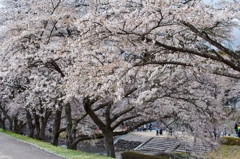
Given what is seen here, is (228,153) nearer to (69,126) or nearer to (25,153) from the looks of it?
(69,126)

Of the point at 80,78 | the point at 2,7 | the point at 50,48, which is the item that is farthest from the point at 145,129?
the point at 80,78

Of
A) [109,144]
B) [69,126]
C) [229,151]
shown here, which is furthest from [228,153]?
[69,126]

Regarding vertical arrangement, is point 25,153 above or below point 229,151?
above

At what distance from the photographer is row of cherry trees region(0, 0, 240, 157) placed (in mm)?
6184

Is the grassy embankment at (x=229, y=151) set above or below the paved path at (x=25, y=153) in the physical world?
below

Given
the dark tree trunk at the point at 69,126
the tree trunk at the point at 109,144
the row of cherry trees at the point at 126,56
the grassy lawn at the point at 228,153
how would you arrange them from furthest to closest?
the grassy lawn at the point at 228,153, the dark tree trunk at the point at 69,126, the tree trunk at the point at 109,144, the row of cherry trees at the point at 126,56

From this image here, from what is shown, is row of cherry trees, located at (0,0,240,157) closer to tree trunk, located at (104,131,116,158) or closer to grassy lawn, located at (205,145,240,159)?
tree trunk, located at (104,131,116,158)

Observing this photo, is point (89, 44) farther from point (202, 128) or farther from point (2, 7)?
point (2, 7)

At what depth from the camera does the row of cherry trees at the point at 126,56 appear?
6184 mm

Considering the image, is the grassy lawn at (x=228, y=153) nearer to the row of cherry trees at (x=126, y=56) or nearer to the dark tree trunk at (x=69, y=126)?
the row of cherry trees at (x=126, y=56)

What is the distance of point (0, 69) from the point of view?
12203mm

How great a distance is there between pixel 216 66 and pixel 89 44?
3803mm

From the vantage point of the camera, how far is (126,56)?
9.00 meters

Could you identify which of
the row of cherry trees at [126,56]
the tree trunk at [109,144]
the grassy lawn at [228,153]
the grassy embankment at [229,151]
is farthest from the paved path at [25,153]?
the grassy lawn at [228,153]
